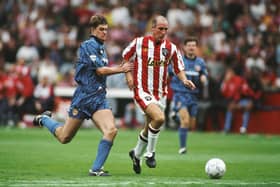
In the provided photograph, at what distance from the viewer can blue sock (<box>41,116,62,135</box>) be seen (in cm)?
1275

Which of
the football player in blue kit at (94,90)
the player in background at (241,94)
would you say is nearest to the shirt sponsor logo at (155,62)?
the football player in blue kit at (94,90)

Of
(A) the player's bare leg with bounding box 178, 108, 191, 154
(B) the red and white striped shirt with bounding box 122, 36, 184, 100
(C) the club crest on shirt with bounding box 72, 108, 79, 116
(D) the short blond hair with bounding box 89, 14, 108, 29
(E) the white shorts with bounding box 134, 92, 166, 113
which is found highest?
(D) the short blond hair with bounding box 89, 14, 108, 29

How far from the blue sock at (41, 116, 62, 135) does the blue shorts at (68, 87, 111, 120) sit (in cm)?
70

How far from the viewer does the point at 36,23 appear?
104 ft

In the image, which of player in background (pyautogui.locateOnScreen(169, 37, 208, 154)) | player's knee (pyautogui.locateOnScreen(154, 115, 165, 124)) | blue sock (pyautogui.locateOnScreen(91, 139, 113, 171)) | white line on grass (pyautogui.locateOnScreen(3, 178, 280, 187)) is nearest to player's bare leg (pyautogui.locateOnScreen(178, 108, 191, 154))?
player in background (pyautogui.locateOnScreen(169, 37, 208, 154))

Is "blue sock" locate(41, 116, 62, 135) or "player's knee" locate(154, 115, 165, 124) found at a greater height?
"player's knee" locate(154, 115, 165, 124)

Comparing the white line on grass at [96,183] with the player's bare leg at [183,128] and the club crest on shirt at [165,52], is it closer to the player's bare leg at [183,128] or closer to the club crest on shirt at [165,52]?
the club crest on shirt at [165,52]

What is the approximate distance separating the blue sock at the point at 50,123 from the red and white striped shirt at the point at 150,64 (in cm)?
141

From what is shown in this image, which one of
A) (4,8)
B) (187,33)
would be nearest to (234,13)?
(187,33)

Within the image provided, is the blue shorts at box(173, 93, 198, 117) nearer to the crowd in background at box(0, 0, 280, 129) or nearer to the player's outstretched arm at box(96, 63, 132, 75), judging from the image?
the player's outstretched arm at box(96, 63, 132, 75)

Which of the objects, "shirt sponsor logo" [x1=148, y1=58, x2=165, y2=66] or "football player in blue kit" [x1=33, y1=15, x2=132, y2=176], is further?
"shirt sponsor logo" [x1=148, y1=58, x2=165, y2=66]

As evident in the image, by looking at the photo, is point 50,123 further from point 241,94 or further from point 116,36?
point 116,36

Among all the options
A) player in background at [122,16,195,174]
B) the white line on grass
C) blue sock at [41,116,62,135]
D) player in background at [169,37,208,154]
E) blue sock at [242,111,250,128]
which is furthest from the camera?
blue sock at [242,111,250,128]

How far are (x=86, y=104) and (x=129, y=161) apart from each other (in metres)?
3.42
